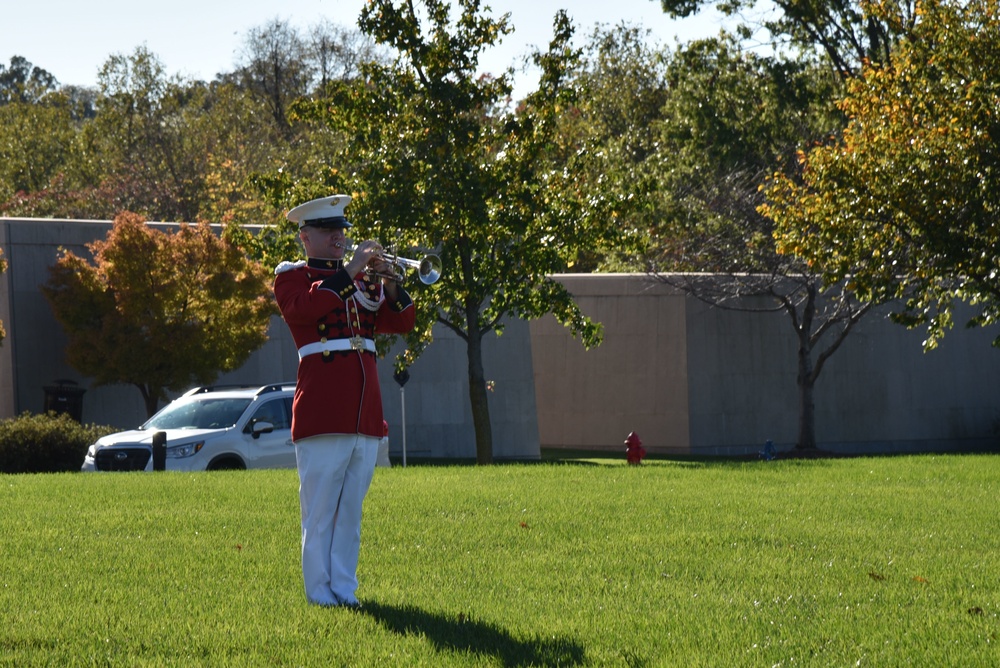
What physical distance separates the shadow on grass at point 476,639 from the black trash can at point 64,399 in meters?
21.2

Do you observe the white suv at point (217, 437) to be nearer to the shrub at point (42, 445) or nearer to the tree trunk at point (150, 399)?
the shrub at point (42, 445)

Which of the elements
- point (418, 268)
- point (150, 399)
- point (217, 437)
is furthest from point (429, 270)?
point (150, 399)

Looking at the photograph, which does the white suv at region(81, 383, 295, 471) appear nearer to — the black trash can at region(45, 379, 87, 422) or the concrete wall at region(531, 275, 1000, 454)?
the black trash can at region(45, 379, 87, 422)

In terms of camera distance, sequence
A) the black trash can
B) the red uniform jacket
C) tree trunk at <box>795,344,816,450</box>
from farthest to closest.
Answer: tree trunk at <box>795,344,816,450</box> → the black trash can → the red uniform jacket

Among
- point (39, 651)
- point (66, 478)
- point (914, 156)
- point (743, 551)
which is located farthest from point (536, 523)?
point (914, 156)

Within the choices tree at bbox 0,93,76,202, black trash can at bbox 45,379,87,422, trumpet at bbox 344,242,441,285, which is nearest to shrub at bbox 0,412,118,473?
black trash can at bbox 45,379,87,422

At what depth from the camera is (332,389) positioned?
7.28 m

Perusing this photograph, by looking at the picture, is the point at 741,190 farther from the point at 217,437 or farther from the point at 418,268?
the point at 418,268

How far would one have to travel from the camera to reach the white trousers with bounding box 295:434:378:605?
23.7 ft

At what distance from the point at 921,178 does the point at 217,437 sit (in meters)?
10.8

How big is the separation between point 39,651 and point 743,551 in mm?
4735

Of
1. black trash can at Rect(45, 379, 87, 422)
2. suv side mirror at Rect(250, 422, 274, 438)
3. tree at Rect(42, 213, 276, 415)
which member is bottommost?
suv side mirror at Rect(250, 422, 274, 438)

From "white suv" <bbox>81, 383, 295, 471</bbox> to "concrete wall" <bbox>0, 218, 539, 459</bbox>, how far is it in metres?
3.90

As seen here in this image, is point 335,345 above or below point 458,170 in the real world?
below
